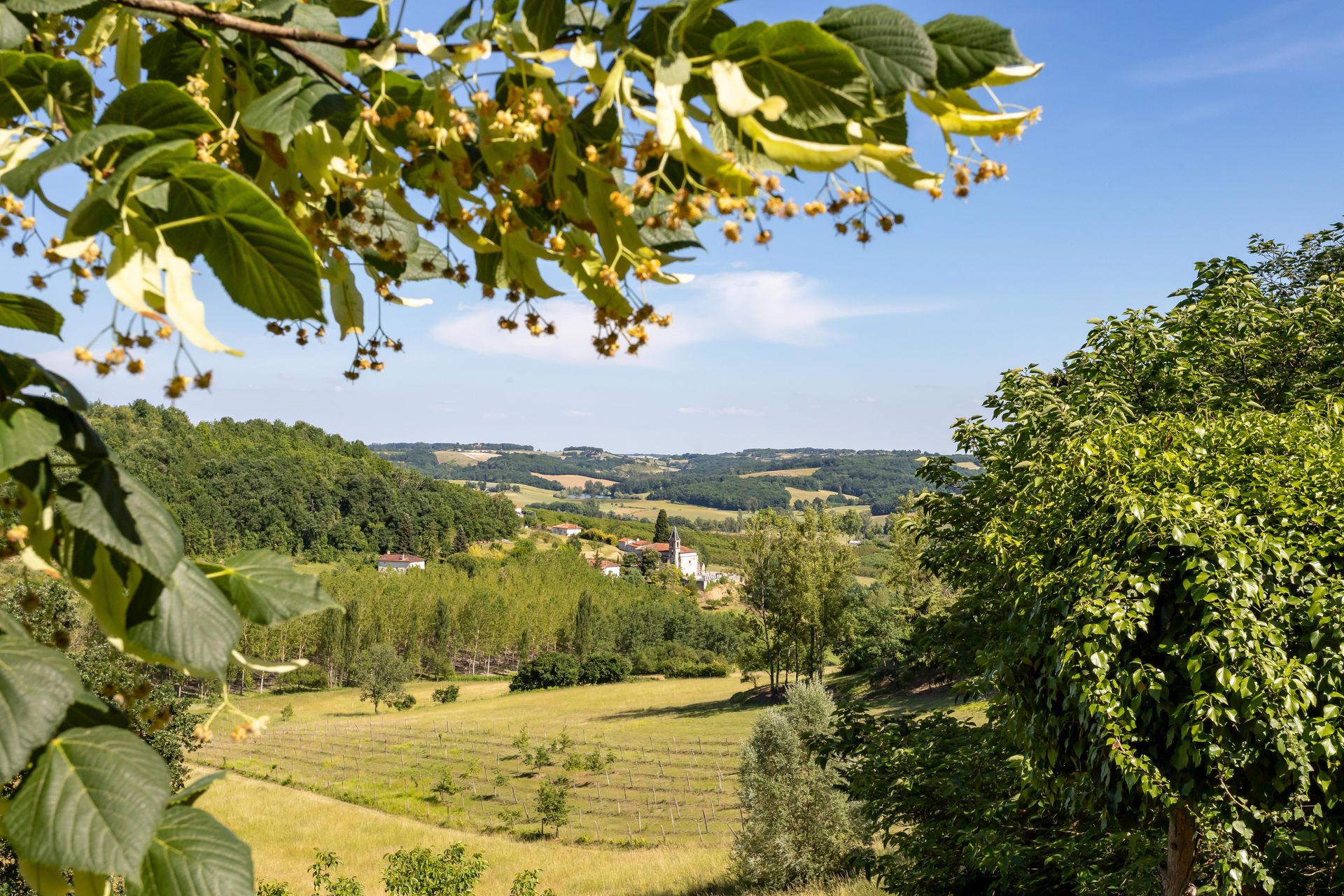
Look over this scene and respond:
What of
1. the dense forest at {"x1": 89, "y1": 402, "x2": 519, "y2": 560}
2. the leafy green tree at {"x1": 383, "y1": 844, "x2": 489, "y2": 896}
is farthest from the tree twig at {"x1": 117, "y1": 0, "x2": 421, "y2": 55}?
the dense forest at {"x1": 89, "y1": 402, "x2": 519, "y2": 560}

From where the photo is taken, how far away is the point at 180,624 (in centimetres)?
70

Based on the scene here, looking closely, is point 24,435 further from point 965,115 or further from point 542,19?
point 965,115

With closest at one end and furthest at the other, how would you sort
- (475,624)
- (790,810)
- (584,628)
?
(790,810), (475,624), (584,628)

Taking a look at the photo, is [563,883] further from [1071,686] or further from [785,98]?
[785,98]

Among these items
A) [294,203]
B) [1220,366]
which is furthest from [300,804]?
[294,203]

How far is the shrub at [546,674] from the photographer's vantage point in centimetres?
6538

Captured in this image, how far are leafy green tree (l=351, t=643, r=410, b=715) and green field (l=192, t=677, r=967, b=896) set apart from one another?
1.80 meters

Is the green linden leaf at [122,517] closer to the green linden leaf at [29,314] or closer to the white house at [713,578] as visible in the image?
the green linden leaf at [29,314]

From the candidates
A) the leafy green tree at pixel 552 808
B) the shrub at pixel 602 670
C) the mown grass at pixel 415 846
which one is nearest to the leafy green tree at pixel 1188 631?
the mown grass at pixel 415 846

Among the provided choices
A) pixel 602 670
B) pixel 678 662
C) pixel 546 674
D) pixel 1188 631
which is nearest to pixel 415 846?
pixel 1188 631

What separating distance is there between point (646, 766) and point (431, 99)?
3894 cm

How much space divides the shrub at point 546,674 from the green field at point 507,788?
26.3ft

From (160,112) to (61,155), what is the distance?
0.16m

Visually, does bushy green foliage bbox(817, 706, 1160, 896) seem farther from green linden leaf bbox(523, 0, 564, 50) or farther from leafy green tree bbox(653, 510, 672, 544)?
leafy green tree bbox(653, 510, 672, 544)
